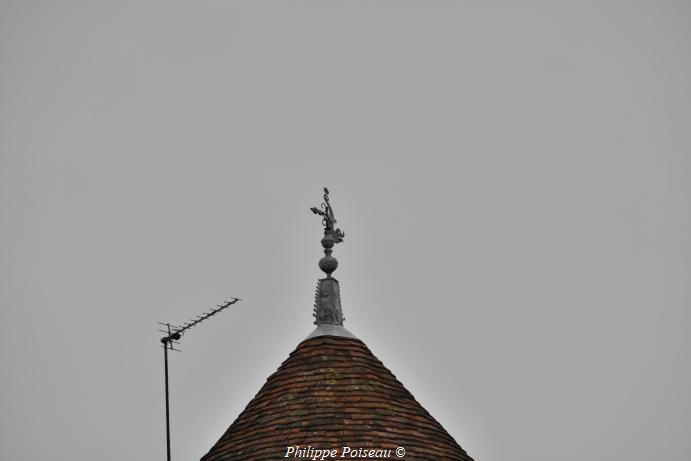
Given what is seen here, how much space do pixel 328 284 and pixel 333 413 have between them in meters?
3.00

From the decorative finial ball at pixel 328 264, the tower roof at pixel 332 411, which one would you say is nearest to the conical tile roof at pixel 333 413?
the tower roof at pixel 332 411

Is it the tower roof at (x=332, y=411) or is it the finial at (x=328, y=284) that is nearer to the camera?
the tower roof at (x=332, y=411)

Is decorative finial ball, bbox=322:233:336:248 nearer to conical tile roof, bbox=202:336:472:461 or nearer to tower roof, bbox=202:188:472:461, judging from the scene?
tower roof, bbox=202:188:472:461

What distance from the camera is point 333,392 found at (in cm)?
2423

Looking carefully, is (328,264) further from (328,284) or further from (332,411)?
(332,411)

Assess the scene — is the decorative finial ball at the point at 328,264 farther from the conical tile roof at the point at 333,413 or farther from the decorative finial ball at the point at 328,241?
the conical tile roof at the point at 333,413

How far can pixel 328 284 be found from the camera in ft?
86.3

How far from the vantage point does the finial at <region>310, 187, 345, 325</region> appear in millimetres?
25938

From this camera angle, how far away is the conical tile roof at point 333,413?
23531 millimetres

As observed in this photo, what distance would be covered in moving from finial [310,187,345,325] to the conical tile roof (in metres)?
0.52

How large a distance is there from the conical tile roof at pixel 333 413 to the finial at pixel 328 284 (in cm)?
52

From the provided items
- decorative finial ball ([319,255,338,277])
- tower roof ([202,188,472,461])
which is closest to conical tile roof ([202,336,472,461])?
tower roof ([202,188,472,461])

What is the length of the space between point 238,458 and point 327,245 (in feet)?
13.4

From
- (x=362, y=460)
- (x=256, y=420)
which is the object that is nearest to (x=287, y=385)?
(x=256, y=420)
